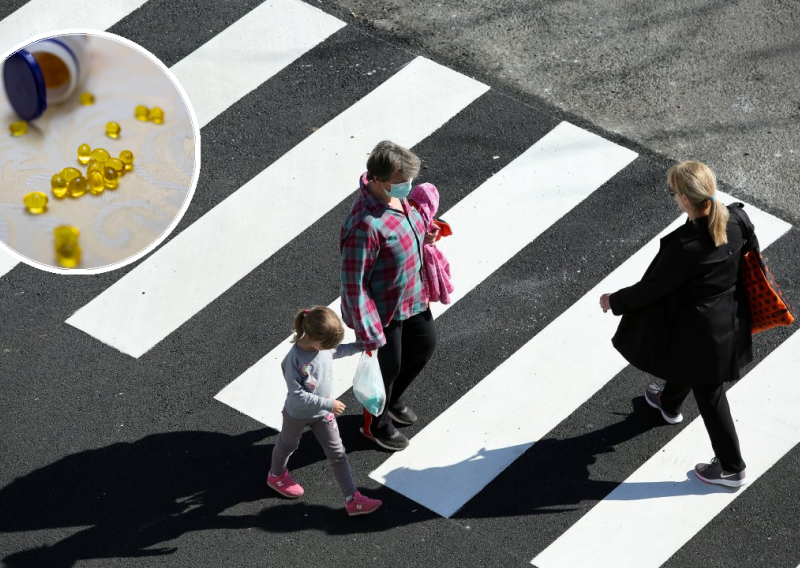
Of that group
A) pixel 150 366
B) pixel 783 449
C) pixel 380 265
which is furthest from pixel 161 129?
pixel 783 449

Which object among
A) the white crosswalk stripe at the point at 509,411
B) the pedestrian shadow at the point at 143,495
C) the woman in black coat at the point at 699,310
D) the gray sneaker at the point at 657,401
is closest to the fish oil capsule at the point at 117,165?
the pedestrian shadow at the point at 143,495

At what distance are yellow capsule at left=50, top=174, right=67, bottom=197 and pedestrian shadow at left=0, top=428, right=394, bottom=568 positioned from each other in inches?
59.4

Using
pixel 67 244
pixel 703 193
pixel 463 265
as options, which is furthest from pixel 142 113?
pixel 703 193

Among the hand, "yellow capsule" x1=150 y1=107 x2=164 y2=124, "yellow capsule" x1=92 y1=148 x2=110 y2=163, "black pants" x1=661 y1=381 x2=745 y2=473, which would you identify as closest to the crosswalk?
"black pants" x1=661 y1=381 x2=745 y2=473

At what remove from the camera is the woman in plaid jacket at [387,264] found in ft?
18.3

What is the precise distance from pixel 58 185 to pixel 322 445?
7.58ft

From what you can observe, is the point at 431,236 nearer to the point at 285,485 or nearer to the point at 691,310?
the point at 691,310

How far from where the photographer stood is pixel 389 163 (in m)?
5.50

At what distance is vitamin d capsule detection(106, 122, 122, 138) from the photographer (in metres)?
6.71

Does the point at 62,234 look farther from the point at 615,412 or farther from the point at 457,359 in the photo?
the point at 615,412

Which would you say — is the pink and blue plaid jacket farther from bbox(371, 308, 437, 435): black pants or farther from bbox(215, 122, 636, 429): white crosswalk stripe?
bbox(215, 122, 636, 429): white crosswalk stripe

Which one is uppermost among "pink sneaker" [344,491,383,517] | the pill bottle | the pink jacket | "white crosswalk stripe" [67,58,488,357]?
the pill bottle

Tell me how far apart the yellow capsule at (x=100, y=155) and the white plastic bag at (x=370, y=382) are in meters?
2.00

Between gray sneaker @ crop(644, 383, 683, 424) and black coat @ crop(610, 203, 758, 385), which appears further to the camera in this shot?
gray sneaker @ crop(644, 383, 683, 424)
